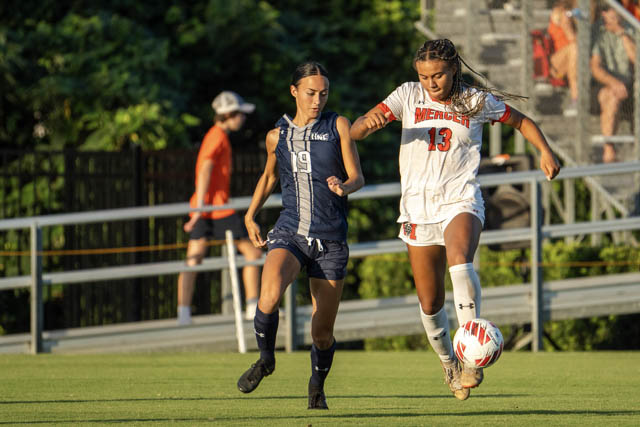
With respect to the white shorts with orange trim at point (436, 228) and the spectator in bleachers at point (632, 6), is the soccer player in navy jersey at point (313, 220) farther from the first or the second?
the spectator in bleachers at point (632, 6)

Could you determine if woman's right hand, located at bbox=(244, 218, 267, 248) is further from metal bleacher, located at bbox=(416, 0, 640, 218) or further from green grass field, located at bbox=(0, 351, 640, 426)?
metal bleacher, located at bbox=(416, 0, 640, 218)

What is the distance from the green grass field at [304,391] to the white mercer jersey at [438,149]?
117 cm

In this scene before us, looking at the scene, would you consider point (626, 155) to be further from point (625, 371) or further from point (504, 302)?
point (625, 371)

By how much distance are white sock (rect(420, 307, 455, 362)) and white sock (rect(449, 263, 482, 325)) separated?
0.53m

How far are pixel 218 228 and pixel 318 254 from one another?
4993mm

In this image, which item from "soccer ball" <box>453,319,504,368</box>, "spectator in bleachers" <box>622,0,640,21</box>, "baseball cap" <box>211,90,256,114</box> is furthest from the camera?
"spectator in bleachers" <box>622,0,640,21</box>

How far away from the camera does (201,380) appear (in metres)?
8.66

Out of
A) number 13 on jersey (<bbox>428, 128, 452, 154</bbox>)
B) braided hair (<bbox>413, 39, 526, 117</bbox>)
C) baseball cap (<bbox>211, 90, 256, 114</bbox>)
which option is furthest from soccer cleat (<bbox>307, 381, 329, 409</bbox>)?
baseball cap (<bbox>211, 90, 256, 114</bbox>)

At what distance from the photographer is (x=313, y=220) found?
279 inches

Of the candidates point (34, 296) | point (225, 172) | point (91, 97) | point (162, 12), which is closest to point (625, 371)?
point (225, 172)

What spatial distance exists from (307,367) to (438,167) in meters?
3.24

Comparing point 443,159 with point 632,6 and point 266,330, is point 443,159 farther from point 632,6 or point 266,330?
point 632,6

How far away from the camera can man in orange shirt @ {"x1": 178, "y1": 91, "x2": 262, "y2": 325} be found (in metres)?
11.8

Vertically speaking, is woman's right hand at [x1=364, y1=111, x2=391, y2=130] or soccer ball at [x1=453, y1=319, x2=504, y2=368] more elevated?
woman's right hand at [x1=364, y1=111, x2=391, y2=130]
